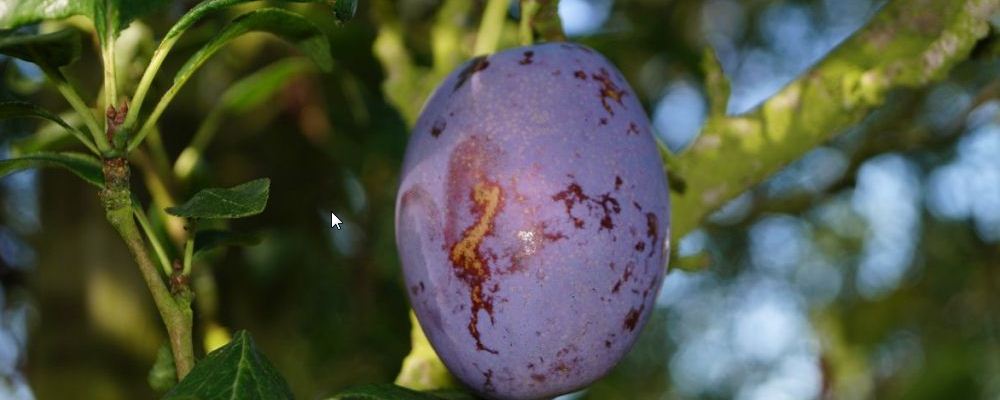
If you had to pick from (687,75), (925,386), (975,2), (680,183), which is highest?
(687,75)

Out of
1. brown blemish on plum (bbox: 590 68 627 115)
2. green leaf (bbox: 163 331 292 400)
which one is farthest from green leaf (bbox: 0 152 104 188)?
brown blemish on plum (bbox: 590 68 627 115)

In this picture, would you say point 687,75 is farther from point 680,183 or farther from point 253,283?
point 680,183

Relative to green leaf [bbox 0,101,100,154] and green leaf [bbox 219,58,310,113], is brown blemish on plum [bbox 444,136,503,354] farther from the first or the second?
green leaf [bbox 219,58,310,113]

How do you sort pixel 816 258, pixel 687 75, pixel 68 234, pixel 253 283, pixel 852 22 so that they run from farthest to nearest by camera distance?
1. pixel 816 258
2. pixel 852 22
3. pixel 687 75
4. pixel 253 283
5. pixel 68 234

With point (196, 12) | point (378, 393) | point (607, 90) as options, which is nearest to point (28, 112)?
point (196, 12)

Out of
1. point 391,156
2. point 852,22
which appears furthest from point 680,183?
point 852,22

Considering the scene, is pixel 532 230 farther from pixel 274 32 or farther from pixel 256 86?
Answer: pixel 256 86
